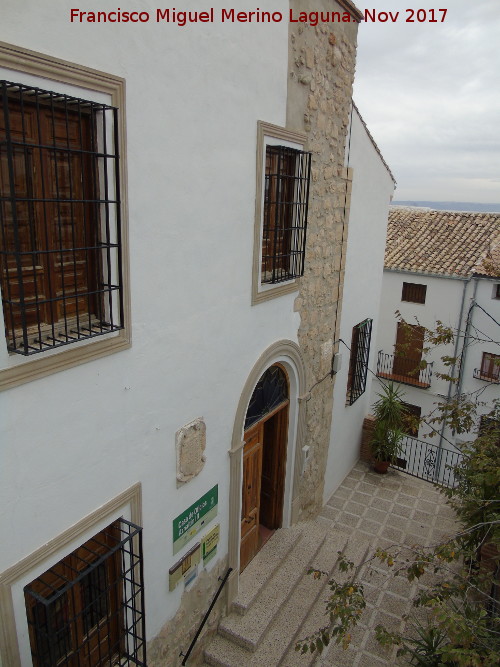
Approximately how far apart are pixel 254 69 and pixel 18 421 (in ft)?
12.4

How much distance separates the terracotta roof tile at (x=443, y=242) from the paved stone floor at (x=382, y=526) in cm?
877

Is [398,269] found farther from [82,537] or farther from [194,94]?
[82,537]

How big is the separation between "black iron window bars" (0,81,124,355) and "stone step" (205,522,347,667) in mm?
4222

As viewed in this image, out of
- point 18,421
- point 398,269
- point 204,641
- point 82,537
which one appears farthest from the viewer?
point 398,269

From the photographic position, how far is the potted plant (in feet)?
34.4

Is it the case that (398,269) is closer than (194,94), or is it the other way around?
(194,94)

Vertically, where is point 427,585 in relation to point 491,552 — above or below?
below

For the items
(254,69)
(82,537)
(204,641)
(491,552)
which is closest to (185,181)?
(254,69)

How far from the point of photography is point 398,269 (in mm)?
17828

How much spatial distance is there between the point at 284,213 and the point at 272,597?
478cm

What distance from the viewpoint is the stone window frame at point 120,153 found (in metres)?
2.65

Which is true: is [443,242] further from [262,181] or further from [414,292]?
[262,181]

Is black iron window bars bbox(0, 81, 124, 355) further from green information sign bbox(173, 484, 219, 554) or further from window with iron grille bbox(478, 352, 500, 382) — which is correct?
window with iron grille bbox(478, 352, 500, 382)

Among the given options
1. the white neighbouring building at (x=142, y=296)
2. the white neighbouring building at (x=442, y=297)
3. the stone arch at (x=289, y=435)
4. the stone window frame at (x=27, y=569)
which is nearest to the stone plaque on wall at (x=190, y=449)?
the white neighbouring building at (x=142, y=296)
